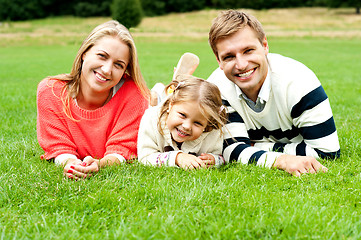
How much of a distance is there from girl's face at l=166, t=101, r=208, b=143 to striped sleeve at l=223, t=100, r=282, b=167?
0.36 meters

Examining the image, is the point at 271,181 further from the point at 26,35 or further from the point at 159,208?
the point at 26,35

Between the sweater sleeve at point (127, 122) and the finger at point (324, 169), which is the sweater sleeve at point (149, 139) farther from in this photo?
the finger at point (324, 169)

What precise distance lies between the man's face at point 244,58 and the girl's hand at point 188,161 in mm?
777

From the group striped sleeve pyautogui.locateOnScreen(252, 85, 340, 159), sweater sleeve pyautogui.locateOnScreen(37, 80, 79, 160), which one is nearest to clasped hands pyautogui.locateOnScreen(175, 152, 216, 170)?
striped sleeve pyautogui.locateOnScreen(252, 85, 340, 159)

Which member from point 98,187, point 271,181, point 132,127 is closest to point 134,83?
point 132,127

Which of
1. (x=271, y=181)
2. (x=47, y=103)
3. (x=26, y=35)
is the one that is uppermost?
(x=47, y=103)

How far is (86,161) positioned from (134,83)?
109 cm

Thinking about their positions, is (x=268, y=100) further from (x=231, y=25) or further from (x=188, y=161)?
(x=188, y=161)

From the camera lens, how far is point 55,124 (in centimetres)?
379

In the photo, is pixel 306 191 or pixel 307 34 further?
pixel 307 34

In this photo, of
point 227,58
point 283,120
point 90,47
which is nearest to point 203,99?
point 227,58

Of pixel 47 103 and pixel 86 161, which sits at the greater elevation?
pixel 47 103

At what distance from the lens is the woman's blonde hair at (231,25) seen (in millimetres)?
3502

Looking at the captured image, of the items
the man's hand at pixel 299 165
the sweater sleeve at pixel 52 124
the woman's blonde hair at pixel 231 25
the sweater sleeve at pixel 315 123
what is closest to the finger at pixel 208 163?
the man's hand at pixel 299 165
